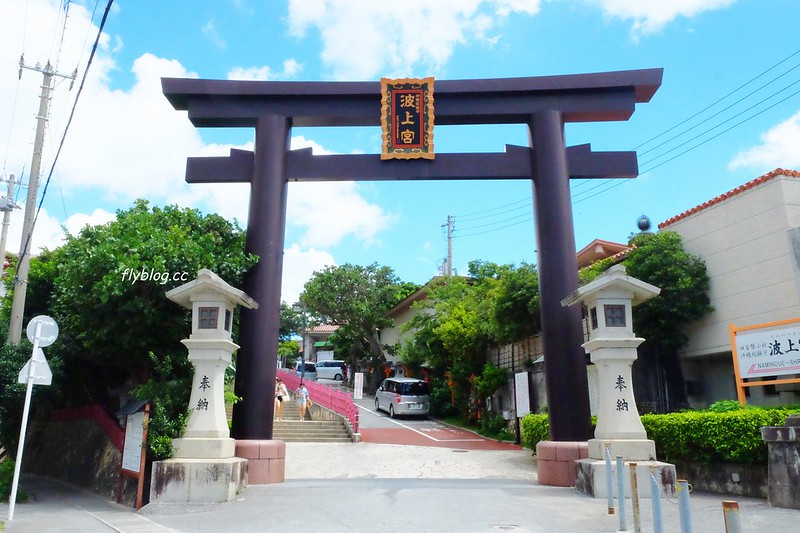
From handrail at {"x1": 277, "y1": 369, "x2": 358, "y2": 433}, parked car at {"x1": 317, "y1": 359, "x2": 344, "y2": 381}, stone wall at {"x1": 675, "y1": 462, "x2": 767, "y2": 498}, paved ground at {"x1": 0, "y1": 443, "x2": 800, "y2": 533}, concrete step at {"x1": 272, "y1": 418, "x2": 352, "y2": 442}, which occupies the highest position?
parked car at {"x1": 317, "y1": 359, "x2": 344, "y2": 381}

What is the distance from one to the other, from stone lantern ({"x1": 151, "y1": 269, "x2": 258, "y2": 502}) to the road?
10.7 metres

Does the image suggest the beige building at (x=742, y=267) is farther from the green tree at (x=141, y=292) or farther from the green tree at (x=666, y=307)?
the green tree at (x=141, y=292)

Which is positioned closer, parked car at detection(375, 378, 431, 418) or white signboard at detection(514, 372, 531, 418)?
white signboard at detection(514, 372, 531, 418)

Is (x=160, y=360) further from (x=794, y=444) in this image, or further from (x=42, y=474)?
(x=794, y=444)

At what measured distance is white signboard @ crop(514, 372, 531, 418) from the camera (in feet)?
56.9

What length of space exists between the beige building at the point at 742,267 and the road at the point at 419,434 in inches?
244

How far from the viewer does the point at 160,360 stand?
1115cm

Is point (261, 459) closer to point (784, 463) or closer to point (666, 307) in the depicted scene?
point (784, 463)

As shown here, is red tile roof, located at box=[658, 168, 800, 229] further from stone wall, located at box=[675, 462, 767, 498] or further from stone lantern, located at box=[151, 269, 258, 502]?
stone lantern, located at box=[151, 269, 258, 502]

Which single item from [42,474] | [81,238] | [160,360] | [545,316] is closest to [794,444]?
[545,316]

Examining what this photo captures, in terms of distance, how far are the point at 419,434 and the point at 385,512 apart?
560 inches

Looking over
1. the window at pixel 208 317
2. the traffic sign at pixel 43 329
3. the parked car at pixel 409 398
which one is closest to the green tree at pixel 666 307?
the window at pixel 208 317

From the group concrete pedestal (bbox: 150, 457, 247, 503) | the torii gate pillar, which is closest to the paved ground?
concrete pedestal (bbox: 150, 457, 247, 503)

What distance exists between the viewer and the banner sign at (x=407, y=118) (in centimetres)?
1175
